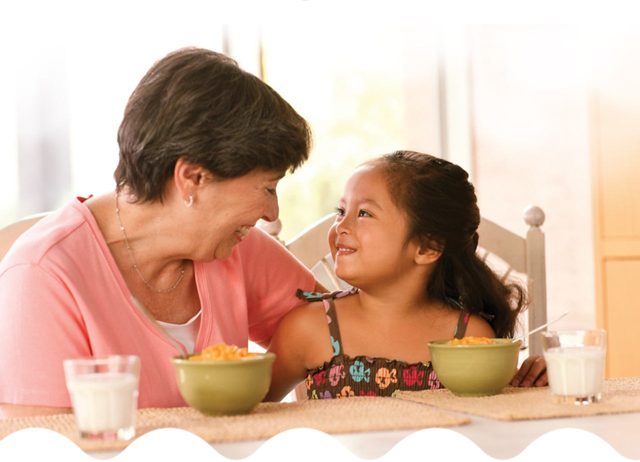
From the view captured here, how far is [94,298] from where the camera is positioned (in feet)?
4.36

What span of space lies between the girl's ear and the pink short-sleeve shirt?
35cm

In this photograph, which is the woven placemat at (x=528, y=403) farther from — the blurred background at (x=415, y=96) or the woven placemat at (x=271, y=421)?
the blurred background at (x=415, y=96)

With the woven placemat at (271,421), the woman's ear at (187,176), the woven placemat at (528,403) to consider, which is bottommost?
the woven placemat at (528,403)

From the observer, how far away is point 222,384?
0.96m

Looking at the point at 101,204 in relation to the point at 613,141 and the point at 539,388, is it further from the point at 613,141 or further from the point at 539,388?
the point at 613,141

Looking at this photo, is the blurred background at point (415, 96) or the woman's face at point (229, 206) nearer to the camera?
the woman's face at point (229, 206)

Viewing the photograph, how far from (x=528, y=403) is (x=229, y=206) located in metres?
0.61

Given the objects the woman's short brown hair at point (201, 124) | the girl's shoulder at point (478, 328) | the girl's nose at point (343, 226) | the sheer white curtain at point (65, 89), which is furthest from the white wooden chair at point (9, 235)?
→ the sheer white curtain at point (65, 89)

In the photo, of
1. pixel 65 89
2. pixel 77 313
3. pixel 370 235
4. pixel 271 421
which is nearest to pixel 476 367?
pixel 271 421

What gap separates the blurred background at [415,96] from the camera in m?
3.04

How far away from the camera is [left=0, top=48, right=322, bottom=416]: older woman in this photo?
4.09 ft

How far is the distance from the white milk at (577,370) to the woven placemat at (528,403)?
0.02m

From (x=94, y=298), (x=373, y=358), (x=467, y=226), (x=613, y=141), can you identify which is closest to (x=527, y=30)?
(x=613, y=141)

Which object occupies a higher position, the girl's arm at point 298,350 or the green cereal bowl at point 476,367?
the green cereal bowl at point 476,367
